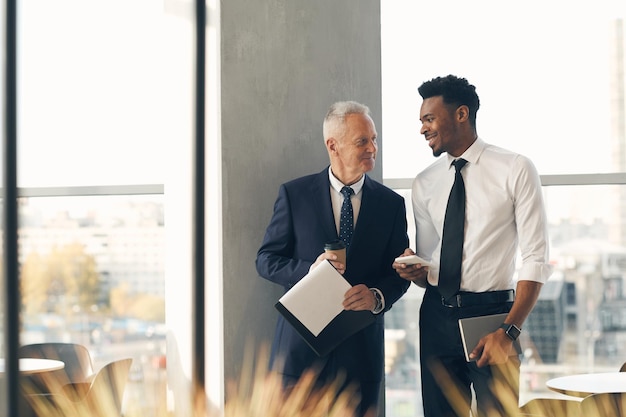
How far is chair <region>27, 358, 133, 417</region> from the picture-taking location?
113 inches

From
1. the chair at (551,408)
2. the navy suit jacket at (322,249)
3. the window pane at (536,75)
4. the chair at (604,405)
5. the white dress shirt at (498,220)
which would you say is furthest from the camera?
the window pane at (536,75)

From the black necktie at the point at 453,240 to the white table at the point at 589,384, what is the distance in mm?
735

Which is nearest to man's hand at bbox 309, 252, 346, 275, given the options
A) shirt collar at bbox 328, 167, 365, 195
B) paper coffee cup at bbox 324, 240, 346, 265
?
paper coffee cup at bbox 324, 240, 346, 265

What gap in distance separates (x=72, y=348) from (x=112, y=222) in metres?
0.54

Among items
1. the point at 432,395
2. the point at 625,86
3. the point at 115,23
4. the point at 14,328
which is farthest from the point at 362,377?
the point at 625,86

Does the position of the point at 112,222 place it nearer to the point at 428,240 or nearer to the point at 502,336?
the point at 428,240

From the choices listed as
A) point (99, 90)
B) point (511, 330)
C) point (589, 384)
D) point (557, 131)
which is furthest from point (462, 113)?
point (99, 90)

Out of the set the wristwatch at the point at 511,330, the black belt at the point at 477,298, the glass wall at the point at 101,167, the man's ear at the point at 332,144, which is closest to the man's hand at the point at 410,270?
the black belt at the point at 477,298

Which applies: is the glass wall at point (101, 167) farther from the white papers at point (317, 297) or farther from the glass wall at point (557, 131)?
the glass wall at point (557, 131)

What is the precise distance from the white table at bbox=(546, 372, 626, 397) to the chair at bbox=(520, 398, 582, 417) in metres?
0.10

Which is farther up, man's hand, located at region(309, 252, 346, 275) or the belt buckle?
man's hand, located at region(309, 252, 346, 275)

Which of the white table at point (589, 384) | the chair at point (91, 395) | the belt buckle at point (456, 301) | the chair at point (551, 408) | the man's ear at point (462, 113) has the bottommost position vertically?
the chair at point (551, 408)

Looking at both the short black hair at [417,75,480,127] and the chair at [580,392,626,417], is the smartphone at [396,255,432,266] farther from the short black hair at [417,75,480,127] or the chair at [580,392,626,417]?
the chair at [580,392,626,417]

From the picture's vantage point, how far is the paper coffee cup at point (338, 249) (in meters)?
3.09
